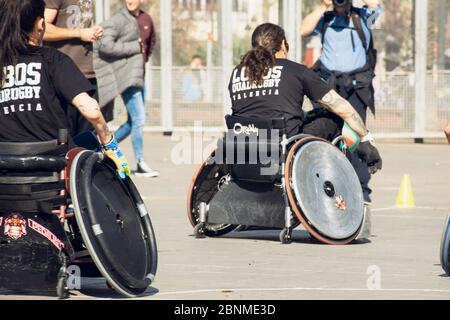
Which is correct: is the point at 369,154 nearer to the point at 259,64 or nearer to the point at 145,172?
the point at 259,64

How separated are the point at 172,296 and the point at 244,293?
0.38 metres

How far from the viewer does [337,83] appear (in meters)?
10.8

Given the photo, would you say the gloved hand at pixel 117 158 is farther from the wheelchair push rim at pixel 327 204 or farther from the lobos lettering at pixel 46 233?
the wheelchair push rim at pixel 327 204

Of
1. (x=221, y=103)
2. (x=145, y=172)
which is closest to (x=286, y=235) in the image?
(x=145, y=172)

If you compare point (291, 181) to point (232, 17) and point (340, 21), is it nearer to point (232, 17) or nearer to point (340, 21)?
point (340, 21)

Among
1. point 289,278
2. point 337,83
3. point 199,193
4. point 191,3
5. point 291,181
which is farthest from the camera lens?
point 191,3

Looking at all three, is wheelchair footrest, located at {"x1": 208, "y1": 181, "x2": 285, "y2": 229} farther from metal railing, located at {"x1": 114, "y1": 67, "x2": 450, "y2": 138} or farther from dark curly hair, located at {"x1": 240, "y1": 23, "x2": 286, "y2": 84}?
metal railing, located at {"x1": 114, "y1": 67, "x2": 450, "y2": 138}

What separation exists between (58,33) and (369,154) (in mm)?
2461

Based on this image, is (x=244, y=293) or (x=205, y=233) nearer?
(x=244, y=293)

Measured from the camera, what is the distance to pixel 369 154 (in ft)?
31.4

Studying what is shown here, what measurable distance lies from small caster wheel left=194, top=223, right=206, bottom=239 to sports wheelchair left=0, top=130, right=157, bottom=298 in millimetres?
2435

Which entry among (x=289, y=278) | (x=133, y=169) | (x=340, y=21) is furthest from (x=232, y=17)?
(x=289, y=278)

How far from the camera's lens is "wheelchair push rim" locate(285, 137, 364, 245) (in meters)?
9.12

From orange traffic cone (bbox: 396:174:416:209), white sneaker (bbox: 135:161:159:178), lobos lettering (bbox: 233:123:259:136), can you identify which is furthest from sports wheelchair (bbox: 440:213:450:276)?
white sneaker (bbox: 135:161:159:178)
